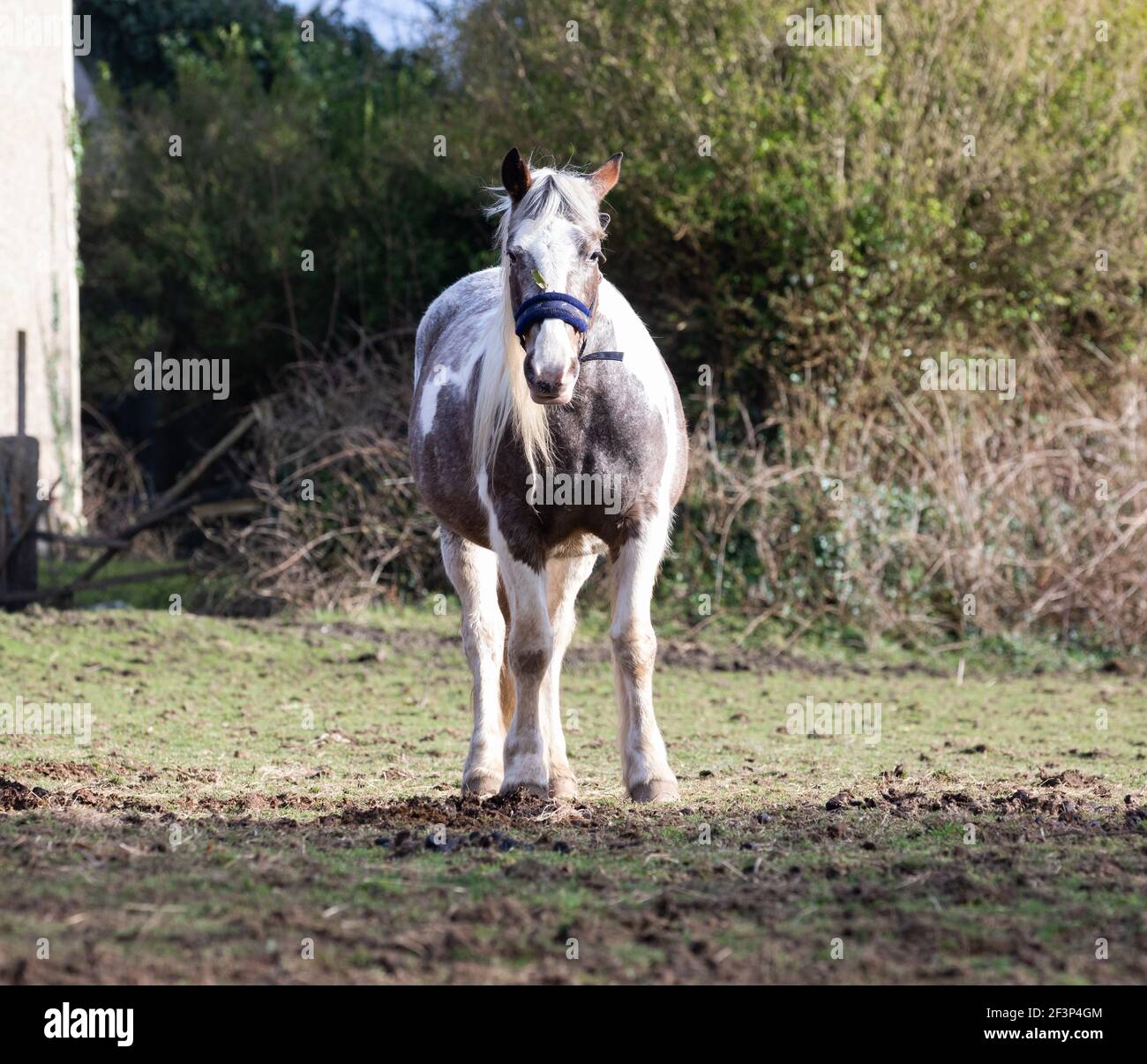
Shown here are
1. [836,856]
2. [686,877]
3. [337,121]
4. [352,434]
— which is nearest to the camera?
[686,877]

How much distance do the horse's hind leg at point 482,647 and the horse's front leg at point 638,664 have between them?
62 centimetres

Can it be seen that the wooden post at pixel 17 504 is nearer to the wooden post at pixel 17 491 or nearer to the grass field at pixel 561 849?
the wooden post at pixel 17 491

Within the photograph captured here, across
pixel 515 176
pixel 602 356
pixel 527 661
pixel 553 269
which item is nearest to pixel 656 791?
pixel 527 661

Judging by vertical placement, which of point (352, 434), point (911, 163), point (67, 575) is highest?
point (911, 163)

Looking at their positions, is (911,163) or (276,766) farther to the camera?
(911,163)

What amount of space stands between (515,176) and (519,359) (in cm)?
63

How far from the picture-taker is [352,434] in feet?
38.1

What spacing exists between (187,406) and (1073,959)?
16031mm

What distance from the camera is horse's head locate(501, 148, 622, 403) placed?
4.44 meters

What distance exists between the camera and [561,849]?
13.7ft

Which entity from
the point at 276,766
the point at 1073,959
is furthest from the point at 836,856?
the point at 276,766

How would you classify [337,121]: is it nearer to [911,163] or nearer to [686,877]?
[911,163]

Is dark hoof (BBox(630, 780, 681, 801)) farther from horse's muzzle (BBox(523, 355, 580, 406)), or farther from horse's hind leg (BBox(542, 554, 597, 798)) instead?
horse's muzzle (BBox(523, 355, 580, 406))

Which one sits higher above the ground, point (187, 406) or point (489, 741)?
point (187, 406)
